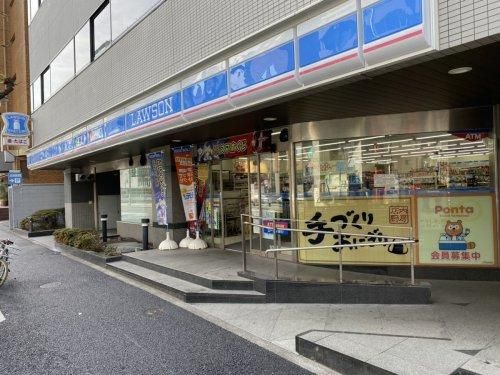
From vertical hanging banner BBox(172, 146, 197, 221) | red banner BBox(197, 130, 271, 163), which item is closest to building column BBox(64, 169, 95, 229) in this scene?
vertical hanging banner BBox(172, 146, 197, 221)

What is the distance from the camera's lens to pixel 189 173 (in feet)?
37.3

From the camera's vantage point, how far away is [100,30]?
1289cm

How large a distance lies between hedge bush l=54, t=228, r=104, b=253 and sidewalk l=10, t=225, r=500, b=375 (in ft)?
20.6

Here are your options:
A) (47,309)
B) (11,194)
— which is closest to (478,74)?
(47,309)

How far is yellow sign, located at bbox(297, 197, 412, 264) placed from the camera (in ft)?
26.2

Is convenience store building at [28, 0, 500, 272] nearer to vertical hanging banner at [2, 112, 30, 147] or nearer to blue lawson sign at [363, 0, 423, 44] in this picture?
blue lawson sign at [363, 0, 423, 44]

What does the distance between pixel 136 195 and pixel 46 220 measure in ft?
22.6

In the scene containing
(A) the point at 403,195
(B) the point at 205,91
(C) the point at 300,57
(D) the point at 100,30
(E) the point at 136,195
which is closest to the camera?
(C) the point at 300,57

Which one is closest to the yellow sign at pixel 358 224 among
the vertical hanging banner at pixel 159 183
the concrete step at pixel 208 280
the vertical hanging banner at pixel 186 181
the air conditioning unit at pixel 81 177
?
the concrete step at pixel 208 280

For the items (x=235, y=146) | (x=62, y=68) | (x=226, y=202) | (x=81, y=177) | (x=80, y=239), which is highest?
(x=62, y=68)

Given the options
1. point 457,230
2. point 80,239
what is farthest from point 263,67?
point 80,239

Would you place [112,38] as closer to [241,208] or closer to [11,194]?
[241,208]

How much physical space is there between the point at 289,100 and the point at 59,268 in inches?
313

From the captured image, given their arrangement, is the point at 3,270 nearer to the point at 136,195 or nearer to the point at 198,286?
the point at 198,286
